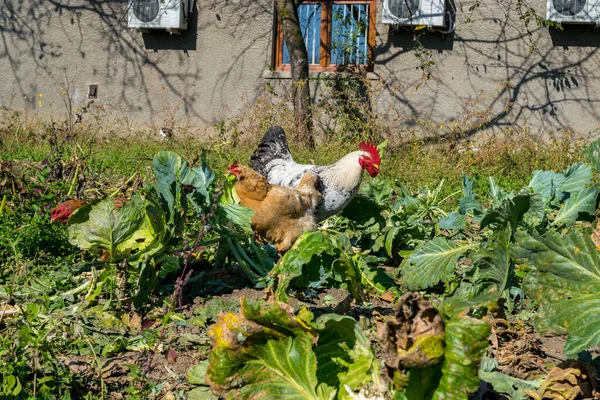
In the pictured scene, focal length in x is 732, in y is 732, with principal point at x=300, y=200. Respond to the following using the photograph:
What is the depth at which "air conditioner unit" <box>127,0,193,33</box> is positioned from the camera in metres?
11.1

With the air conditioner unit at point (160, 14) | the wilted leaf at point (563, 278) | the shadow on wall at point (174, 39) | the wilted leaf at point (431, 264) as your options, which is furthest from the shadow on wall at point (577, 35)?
the wilted leaf at point (563, 278)

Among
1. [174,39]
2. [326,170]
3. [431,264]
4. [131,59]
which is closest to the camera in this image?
[431,264]

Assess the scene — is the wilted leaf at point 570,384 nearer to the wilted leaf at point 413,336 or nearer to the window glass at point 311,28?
the wilted leaf at point 413,336

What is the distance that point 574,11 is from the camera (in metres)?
10.1

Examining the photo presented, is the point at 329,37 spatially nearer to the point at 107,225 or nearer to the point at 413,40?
the point at 413,40

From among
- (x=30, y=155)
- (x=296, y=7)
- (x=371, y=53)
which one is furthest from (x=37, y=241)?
(x=371, y=53)

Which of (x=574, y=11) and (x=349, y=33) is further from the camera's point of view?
(x=349, y=33)

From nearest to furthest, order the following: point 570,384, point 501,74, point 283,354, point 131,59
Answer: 1. point 283,354
2. point 570,384
3. point 501,74
4. point 131,59

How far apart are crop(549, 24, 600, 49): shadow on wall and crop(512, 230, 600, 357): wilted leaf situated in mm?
8972

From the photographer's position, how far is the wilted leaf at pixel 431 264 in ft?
10.6

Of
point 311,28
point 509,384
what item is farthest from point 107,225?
point 311,28

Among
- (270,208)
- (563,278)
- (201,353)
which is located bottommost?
(201,353)

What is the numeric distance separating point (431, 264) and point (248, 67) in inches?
324

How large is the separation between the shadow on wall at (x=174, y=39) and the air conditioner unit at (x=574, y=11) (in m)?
5.22
